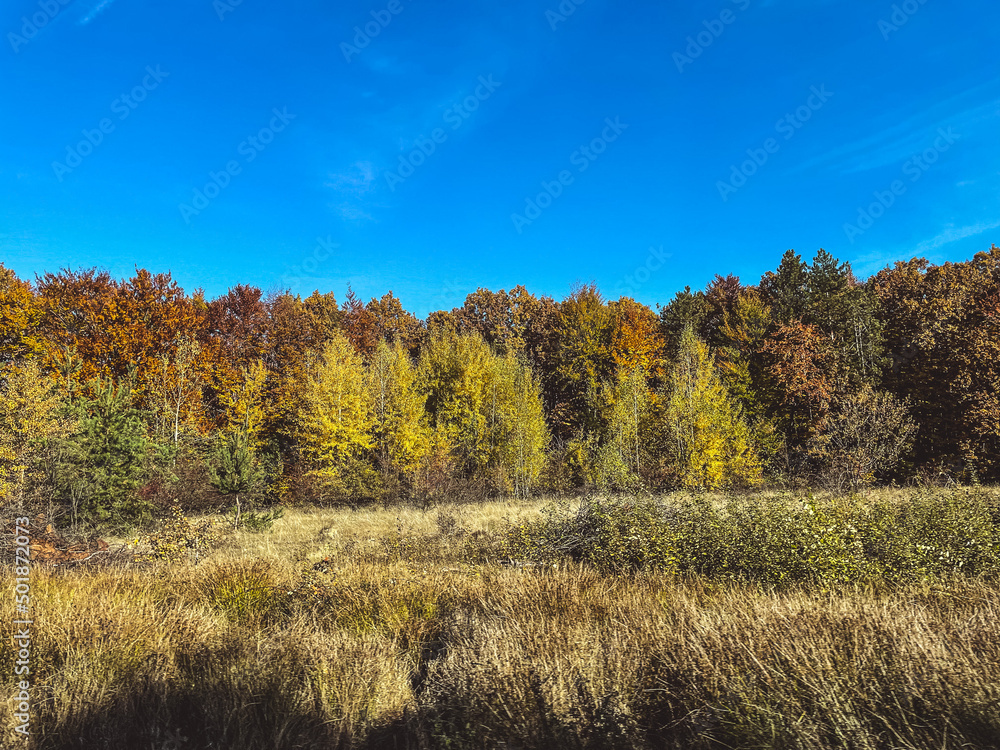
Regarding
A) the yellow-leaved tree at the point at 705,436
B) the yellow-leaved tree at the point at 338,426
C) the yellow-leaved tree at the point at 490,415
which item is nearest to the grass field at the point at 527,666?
the yellow-leaved tree at the point at 338,426

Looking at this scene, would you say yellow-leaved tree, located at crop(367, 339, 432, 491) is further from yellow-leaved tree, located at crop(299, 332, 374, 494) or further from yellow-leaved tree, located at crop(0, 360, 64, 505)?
yellow-leaved tree, located at crop(0, 360, 64, 505)

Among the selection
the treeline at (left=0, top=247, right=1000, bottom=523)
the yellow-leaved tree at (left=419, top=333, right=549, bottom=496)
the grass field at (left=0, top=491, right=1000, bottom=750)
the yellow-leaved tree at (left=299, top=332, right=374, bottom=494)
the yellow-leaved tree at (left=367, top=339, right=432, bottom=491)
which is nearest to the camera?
the grass field at (left=0, top=491, right=1000, bottom=750)

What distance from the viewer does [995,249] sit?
29547mm

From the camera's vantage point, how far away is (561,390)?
36.1 metres

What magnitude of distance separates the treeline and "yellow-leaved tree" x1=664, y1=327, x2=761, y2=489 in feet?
0.31

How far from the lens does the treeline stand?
72.4ft

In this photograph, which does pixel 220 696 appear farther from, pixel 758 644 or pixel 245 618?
pixel 758 644

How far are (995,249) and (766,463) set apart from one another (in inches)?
829

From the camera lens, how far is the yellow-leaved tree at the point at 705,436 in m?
22.7

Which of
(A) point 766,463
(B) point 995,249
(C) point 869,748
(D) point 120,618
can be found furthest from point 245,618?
(B) point 995,249

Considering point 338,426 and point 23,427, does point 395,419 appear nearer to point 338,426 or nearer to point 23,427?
point 338,426

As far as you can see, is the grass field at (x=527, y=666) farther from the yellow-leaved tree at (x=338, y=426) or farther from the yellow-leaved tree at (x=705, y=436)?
the yellow-leaved tree at (x=705, y=436)

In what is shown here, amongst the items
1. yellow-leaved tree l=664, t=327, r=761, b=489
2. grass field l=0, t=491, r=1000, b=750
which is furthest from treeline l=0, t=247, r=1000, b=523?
grass field l=0, t=491, r=1000, b=750

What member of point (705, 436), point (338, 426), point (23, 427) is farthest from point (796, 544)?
point (338, 426)
